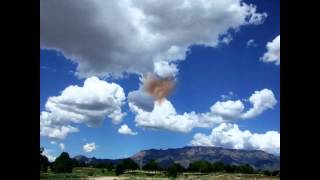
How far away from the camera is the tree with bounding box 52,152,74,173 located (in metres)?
62.7

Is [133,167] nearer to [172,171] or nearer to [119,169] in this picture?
[172,171]

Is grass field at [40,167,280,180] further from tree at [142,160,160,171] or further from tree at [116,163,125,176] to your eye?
tree at [142,160,160,171]

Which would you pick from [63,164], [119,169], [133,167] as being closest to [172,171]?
[133,167]

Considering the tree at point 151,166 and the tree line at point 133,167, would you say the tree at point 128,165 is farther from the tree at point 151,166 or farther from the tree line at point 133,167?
the tree at point 151,166

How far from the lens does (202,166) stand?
76375 millimetres

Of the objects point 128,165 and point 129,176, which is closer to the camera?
point 129,176

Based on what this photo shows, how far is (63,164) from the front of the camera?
214 feet

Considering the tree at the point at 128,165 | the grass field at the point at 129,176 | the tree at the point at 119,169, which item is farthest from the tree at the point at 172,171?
the tree at the point at 119,169

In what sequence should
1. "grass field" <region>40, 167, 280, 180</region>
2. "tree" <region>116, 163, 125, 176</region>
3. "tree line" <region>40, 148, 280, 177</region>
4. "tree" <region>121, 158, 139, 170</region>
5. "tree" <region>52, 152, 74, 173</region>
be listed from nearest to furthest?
"grass field" <region>40, 167, 280, 180</region> < "tree" <region>52, 152, 74, 173</region> < "tree line" <region>40, 148, 280, 177</region> < "tree" <region>116, 163, 125, 176</region> < "tree" <region>121, 158, 139, 170</region>

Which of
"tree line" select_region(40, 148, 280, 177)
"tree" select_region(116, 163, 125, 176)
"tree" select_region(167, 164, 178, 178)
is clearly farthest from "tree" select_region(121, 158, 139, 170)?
"tree" select_region(167, 164, 178, 178)
